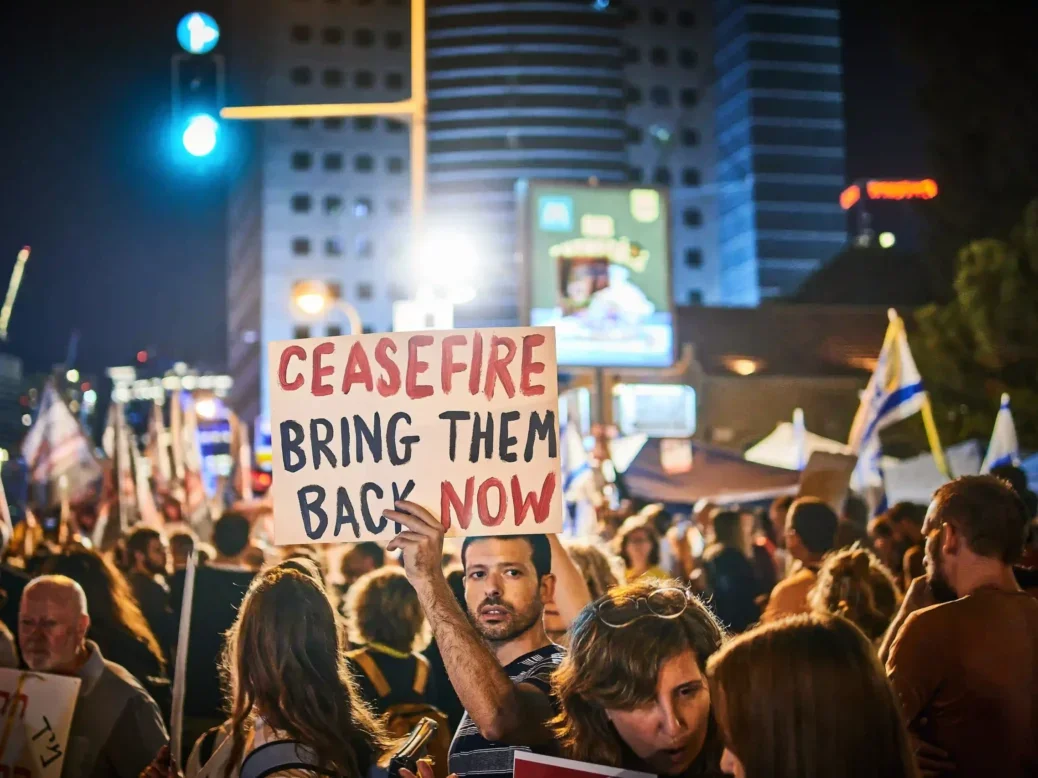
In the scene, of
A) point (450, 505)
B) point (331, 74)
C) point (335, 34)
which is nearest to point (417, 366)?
point (450, 505)

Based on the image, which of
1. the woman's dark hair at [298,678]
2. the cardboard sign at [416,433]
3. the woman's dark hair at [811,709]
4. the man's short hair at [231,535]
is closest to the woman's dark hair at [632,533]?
the man's short hair at [231,535]

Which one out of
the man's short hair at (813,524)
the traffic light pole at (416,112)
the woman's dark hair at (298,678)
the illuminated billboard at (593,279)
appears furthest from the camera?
the illuminated billboard at (593,279)

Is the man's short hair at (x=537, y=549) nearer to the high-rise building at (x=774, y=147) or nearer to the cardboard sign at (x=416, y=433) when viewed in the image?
the cardboard sign at (x=416, y=433)

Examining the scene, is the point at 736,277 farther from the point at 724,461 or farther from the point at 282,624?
the point at 282,624

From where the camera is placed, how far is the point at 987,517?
4.56 meters

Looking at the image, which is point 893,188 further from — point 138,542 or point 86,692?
point 86,692

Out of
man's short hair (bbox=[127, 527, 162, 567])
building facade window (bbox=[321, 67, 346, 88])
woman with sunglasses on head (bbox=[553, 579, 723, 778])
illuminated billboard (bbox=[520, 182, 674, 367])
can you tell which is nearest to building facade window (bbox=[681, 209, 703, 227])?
building facade window (bbox=[321, 67, 346, 88])

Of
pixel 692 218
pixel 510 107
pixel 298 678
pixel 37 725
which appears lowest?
pixel 37 725

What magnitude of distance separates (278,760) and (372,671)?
1.88 m

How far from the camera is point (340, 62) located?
10512cm

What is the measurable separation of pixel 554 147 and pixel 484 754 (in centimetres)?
10591

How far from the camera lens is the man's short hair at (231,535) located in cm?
865

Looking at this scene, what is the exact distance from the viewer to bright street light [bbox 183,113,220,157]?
1012 cm

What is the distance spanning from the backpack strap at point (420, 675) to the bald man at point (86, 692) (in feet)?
3.97
